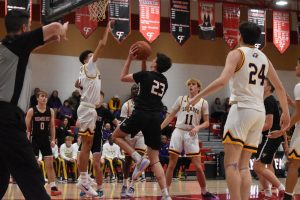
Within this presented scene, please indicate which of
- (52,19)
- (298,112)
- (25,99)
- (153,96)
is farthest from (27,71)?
(52,19)

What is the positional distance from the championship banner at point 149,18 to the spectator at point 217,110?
725 centimetres

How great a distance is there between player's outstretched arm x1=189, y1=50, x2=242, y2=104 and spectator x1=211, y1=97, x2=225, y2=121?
1813 cm

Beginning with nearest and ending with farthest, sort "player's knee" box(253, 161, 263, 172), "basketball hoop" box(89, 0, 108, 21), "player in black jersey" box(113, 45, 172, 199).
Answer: "player in black jersey" box(113, 45, 172, 199) < "player's knee" box(253, 161, 263, 172) < "basketball hoop" box(89, 0, 108, 21)

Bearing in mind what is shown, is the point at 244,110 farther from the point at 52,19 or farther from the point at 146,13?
the point at 146,13

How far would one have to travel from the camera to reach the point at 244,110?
5777mm

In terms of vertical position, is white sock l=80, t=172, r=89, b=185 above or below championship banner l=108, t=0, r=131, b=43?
below

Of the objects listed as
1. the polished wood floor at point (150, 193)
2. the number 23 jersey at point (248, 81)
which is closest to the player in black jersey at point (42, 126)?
the polished wood floor at point (150, 193)

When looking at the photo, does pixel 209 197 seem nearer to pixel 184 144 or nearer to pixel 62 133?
pixel 184 144

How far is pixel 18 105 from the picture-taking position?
4309 mm

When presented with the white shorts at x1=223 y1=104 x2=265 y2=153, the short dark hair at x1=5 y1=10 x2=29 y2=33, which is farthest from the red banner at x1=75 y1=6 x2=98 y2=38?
the short dark hair at x1=5 y1=10 x2=29 y2=33

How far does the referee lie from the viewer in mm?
4172

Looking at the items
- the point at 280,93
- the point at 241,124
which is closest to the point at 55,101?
the point at 280,93

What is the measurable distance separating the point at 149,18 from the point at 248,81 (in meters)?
12.2

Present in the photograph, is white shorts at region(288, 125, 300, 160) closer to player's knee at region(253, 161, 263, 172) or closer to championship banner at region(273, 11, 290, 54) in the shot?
player's knee at region(253, 161, 263, 172)
